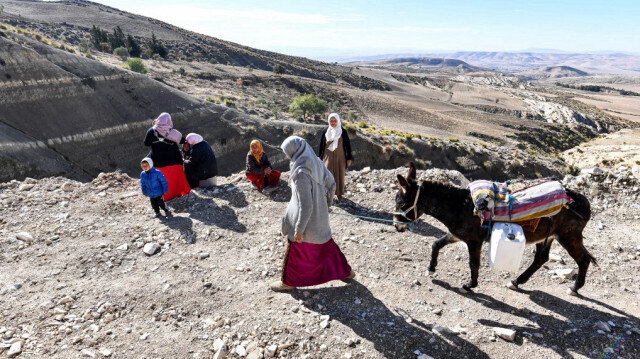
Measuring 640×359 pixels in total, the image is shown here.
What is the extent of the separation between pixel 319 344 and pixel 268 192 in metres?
4.60

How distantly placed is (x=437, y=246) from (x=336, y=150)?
3.03 metres

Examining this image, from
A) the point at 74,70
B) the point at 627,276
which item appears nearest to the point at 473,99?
the point at 74,70

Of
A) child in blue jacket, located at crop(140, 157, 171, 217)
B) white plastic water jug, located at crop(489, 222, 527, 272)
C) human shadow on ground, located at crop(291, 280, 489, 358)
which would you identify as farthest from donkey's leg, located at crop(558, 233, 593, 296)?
child in blue jacket, located at crop(140, 157, 171, 217)

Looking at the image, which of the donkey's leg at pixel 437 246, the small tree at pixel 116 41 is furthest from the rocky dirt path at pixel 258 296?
the small tree at pixel 116 41

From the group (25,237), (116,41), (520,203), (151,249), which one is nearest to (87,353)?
(151,249)

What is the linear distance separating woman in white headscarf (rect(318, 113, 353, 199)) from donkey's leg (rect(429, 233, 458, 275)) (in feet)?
9.20

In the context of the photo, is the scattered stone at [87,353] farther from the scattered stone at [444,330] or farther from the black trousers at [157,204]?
the scattered stone at [444,330]

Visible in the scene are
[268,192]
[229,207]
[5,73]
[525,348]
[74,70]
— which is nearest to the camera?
[525,348]

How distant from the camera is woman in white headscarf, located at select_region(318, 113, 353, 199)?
7.21 meters

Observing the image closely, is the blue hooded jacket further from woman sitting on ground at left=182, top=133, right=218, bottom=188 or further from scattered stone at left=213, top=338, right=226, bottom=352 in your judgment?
scattered stone at left=213, top=338, right=226, bottom=352

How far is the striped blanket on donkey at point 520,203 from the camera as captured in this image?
4215 mm

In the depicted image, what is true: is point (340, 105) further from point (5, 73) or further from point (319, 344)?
point (319, 344)

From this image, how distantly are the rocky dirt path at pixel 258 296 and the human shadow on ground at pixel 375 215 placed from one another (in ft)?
0.23

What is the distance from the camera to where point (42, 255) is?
5.46 meters
